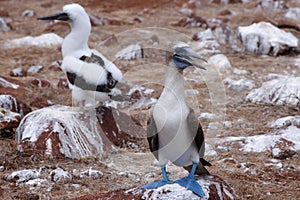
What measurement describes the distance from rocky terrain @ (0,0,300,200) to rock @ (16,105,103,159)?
12 millimetres

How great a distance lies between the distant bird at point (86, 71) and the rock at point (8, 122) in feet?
2.55

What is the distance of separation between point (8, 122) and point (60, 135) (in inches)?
34.5

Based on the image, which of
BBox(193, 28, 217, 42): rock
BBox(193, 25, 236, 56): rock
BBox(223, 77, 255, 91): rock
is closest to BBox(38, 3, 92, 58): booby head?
BBox(223, 77, 255, 91): rock

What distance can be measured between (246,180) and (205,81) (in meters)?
4.45

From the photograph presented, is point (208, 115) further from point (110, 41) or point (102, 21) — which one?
point (102, 21)

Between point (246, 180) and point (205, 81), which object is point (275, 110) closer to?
point (205, 81)

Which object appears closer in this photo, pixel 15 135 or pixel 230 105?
pixel 15 135

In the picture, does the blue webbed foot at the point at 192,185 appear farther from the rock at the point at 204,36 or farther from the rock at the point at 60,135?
the rock at the point at 204,36

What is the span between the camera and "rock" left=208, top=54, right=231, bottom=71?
35.6 feet

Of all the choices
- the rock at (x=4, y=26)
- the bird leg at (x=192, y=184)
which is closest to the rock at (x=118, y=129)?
the bird leg at (x=192, y=184)

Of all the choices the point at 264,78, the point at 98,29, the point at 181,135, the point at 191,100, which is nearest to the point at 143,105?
the point at 191,100

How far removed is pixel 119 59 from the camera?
456 inches

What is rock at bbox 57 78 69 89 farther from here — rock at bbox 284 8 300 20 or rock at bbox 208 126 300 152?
rock at bbox 284 8 300 20

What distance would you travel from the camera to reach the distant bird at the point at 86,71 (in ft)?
22.6
